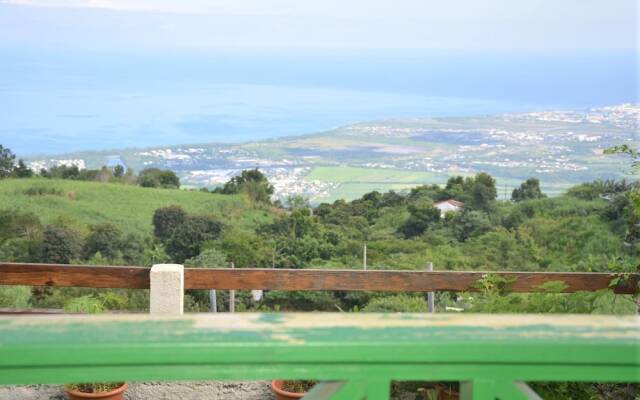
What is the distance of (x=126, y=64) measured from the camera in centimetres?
9994

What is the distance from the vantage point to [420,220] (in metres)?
25.0

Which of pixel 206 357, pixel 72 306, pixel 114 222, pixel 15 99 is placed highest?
pixel 15 99

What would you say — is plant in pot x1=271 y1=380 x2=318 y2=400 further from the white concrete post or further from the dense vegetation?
the dense vegetation

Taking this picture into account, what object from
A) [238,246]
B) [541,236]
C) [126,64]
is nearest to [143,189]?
[238,246]

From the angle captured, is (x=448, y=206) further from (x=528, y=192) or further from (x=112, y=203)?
(x=112, y=203)

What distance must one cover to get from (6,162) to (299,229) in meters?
17.2

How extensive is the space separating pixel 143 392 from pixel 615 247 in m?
15.4

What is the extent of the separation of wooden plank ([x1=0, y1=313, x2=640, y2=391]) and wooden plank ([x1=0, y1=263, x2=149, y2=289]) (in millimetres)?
2968

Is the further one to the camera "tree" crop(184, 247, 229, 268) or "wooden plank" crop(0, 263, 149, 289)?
"tree" crop(184, 247, 229, 268)

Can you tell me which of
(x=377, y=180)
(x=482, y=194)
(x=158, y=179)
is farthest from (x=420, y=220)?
(x=158, y=179)

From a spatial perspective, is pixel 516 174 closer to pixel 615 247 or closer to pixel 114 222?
pixel 114 222

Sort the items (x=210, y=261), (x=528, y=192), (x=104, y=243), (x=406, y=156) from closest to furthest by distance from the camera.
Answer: (x=210, y=261) → (x=104, y=243) → (x=528, y=192) → (x=406, y=156)

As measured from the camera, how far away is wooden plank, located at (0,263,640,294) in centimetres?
346

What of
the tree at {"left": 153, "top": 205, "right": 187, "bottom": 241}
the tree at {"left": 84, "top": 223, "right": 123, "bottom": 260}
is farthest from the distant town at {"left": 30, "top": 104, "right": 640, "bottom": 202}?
the tree at {"left": 84, "top": 223, "right": 123, "bottom": 260}
